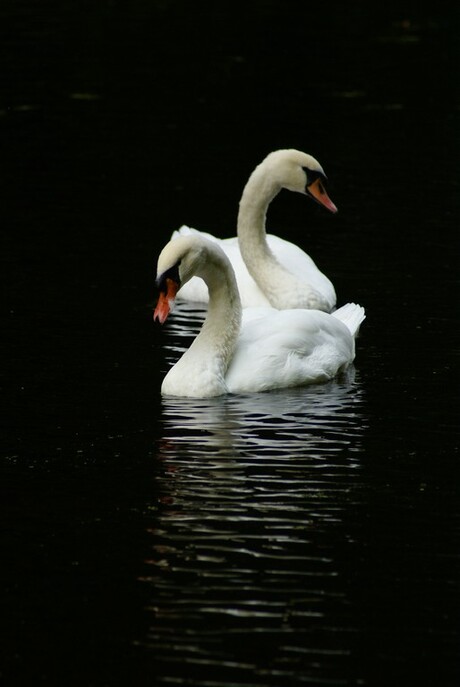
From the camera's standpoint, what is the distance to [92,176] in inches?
814

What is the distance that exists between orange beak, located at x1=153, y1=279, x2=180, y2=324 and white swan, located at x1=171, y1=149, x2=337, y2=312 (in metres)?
3.20

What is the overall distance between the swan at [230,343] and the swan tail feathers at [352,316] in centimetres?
73

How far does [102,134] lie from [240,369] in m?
11.6

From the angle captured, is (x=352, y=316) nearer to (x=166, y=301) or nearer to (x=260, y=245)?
(x=260, y=245)

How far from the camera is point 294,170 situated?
15.5m

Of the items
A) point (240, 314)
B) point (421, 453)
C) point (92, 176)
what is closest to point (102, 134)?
point (92, 176)

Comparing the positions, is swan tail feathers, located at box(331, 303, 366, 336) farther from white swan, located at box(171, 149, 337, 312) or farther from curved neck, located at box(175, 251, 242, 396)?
curved neck, located at box(175, 251, 242, 396)

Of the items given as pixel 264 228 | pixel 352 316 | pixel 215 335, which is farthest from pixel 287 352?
pixel 264 228

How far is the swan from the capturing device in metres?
12.0

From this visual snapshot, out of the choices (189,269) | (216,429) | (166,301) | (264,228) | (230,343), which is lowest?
(216,429)

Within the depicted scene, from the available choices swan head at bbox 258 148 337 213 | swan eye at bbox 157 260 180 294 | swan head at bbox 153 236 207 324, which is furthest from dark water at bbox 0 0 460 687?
swan head at bbox 258 148 337 213

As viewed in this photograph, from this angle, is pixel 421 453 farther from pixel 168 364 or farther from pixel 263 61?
pixel 263 61

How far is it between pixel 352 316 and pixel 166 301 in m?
2.44

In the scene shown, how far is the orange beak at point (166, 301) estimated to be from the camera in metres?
11.7
